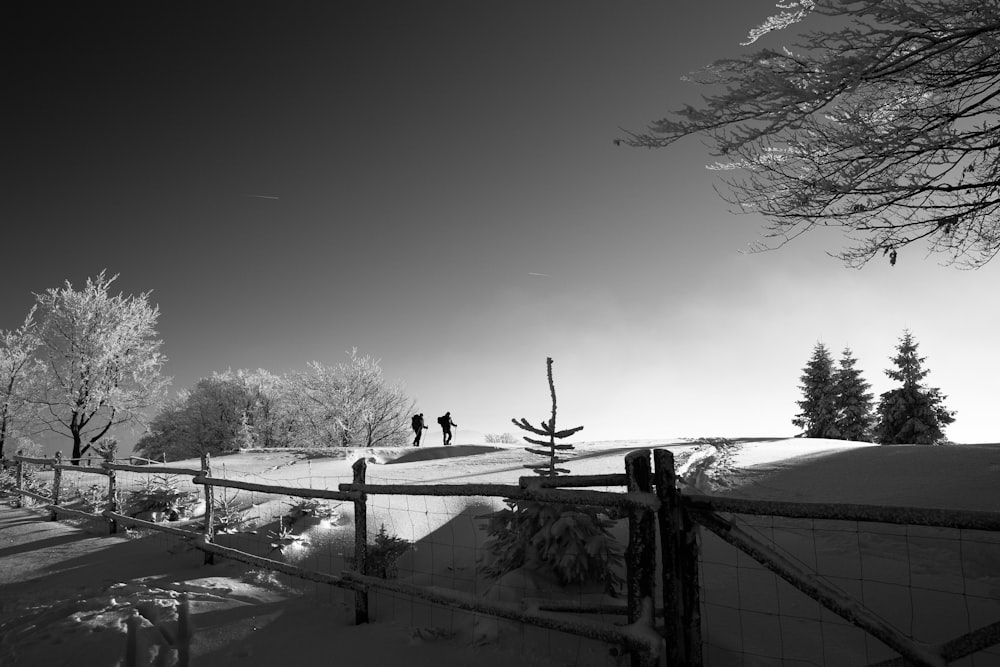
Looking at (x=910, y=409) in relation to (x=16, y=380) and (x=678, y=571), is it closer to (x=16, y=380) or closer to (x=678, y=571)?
(x=678, y=571)

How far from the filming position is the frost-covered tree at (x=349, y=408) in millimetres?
35312

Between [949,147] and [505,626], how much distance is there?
709cm

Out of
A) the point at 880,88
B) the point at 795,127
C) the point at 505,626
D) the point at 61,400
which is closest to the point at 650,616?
the point at 505,626

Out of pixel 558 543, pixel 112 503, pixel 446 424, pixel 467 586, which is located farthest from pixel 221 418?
pixel 558 543

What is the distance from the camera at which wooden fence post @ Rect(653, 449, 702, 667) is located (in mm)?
3053

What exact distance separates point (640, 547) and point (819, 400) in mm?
32768

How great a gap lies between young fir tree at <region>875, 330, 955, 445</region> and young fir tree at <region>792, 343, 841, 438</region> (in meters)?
2.57

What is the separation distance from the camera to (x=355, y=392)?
35969 mm

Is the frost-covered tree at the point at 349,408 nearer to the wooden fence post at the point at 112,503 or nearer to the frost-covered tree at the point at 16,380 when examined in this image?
the frost-covered tree at the point at 16,380

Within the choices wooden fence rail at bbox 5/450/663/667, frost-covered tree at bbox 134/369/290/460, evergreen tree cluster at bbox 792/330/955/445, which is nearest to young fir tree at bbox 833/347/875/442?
evergreen tree cluster at bbox 792/330/955/445

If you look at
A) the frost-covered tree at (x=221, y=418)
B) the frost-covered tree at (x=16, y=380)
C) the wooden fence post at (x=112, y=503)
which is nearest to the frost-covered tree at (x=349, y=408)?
the frost-covered tree at (x=221, y=418)

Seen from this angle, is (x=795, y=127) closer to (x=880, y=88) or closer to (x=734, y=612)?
(x=880, y=88)

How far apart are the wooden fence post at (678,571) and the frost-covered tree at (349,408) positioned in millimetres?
33502

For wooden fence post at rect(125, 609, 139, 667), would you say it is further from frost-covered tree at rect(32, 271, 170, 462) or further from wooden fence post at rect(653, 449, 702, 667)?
frost-covered tree at rect(32, 271, 170, 462)
